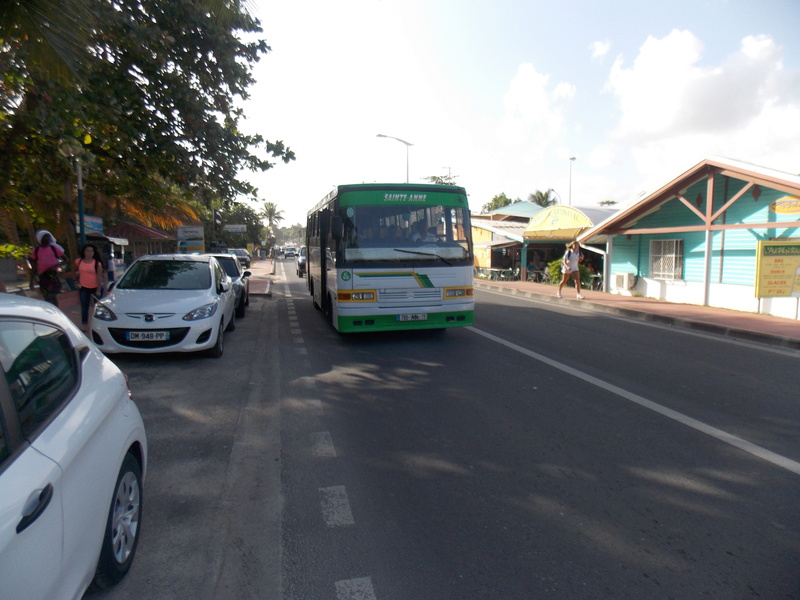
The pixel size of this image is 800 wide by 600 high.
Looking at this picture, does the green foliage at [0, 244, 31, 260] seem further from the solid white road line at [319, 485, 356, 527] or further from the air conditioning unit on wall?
the air conditioning unit on wall

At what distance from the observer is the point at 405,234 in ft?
31.0

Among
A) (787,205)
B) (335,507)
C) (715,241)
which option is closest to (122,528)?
(335,507)

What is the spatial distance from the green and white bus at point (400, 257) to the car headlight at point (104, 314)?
134 inches

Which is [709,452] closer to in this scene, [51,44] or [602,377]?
[602,377]

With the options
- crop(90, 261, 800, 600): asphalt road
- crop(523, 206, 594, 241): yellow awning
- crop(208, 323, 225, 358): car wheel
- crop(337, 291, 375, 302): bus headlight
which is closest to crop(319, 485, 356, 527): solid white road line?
crop(90, 261, 800, 600): asphalt road

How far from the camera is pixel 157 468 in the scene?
175 inches

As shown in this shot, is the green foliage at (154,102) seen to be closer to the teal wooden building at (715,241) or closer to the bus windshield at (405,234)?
the bus windshield at (405,234)

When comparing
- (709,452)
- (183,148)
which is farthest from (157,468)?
(183,148)

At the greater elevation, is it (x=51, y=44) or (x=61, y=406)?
(x=51, y=44)

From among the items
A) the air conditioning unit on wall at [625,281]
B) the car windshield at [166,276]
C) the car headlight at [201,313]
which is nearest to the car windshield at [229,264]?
the car windshield at [166,276]

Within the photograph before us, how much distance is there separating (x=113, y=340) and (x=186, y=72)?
18.8 ft

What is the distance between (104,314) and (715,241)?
16365 mm

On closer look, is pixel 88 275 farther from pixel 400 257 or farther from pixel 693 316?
pixel 693 316

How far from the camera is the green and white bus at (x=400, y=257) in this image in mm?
9234
